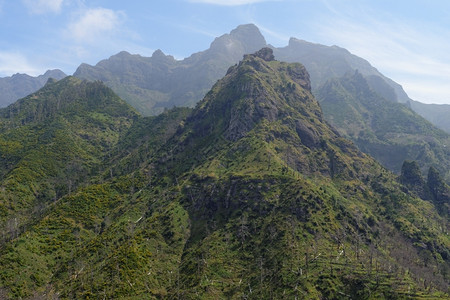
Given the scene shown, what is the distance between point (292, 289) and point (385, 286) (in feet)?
148

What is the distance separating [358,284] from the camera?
173 m

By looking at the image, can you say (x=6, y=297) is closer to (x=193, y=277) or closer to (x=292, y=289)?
(x=193, y=277)

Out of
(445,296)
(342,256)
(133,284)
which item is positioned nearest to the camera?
(445,296)

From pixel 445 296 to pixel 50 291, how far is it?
20659 centimetres

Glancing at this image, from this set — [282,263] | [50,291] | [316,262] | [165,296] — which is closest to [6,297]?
[50,291]

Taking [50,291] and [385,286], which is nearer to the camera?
[385,286]

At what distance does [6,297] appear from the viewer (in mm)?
181000

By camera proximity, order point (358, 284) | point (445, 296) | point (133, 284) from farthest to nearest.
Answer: point (133, 284) < point (358, 284) < point (445, 296)

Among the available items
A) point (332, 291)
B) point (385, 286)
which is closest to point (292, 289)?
point (332, 291)

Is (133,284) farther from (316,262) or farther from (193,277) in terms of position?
(316,262)

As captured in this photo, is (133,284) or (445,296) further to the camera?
(133,284)

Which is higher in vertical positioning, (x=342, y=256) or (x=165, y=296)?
(x=342, y=256)

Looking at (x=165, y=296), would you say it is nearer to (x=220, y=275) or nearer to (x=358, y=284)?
(x=220, y=275)

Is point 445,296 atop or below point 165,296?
atop
